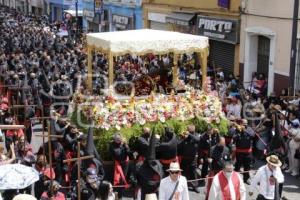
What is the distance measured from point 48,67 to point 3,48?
332 inches

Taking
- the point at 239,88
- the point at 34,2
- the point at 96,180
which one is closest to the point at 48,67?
the point at 239,88

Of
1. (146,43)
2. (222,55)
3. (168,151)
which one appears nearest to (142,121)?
(168,151)

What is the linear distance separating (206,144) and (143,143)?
4.80 ft

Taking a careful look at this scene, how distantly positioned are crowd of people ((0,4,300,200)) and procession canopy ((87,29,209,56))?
56.5 inches

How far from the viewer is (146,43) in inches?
511

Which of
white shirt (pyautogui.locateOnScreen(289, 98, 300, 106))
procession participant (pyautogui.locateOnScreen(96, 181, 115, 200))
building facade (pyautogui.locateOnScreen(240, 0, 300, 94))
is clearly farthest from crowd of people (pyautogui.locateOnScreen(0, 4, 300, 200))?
building facade (pyautogui.locateOnScreen(240, 0, 300, 94))

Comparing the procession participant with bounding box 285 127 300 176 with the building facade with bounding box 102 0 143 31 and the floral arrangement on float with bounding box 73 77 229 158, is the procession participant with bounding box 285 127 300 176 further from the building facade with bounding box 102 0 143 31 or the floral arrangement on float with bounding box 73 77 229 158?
the building facade with bounding box 102 0 143 31

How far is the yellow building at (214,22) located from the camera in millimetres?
22266

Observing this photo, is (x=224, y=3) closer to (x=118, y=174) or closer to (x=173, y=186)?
(x=118, y=174)

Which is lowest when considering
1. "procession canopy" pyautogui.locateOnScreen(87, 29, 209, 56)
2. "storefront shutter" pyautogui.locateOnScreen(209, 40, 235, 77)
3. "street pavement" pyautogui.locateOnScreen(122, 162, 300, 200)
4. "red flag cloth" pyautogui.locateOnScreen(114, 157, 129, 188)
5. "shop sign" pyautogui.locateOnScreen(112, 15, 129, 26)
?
"street pavement" pyautogui.locateOnScreen(122, 162, 300, 200)

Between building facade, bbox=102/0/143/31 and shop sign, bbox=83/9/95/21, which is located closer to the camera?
building facade, bbox=102/0/143/31

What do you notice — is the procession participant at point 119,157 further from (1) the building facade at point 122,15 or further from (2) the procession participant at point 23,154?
(1) the building facade at point 122,15

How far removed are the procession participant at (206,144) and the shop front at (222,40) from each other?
35.4 ft

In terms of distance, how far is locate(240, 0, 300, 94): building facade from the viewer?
744 inches
